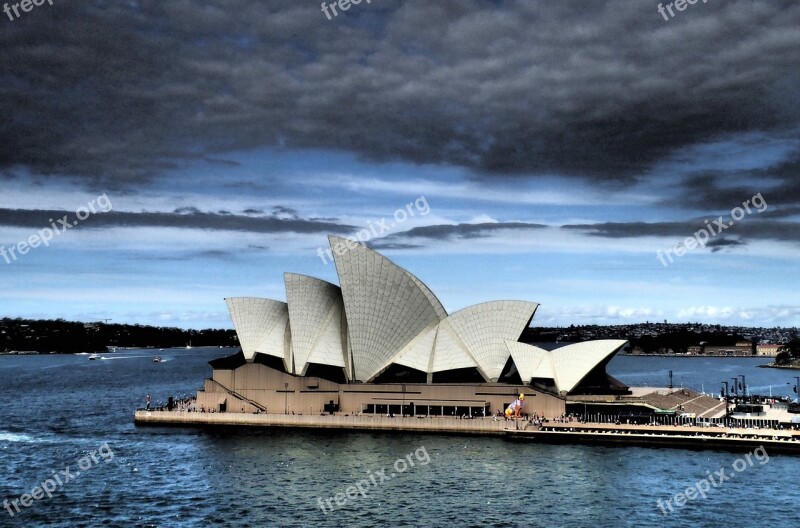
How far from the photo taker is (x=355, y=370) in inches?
2766

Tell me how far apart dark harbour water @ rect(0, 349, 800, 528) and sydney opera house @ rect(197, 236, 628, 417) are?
622cm

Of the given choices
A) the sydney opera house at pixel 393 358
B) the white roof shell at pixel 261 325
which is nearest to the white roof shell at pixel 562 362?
the sydney opera house at pixel 393 358

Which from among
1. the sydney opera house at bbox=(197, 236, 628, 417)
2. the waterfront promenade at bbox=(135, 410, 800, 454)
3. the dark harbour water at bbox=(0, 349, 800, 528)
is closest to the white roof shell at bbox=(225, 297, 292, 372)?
the sydney opera house at bbox=(197, 236, 628, 417)

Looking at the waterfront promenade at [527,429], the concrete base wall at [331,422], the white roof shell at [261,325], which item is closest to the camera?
the waterfront promenade at [527,429]

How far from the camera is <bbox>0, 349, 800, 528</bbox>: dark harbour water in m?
37.7

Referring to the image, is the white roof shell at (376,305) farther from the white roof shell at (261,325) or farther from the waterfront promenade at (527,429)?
the white roof shell at (261,325)

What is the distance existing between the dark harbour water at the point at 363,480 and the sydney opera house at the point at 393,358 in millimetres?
6222

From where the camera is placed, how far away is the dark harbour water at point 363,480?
37688mm

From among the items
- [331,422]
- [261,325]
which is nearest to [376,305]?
[331,422]

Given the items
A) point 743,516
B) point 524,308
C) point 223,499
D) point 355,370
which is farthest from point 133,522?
point 524,308

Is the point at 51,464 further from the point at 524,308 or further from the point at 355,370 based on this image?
the point at 524,308

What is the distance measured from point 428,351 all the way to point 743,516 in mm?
34546

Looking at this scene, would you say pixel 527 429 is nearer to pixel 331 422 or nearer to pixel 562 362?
pixel 562 362

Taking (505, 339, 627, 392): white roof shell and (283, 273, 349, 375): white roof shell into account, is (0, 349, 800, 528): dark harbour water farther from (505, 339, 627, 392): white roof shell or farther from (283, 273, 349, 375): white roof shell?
(505, 339, 627, 392): white roof shell
